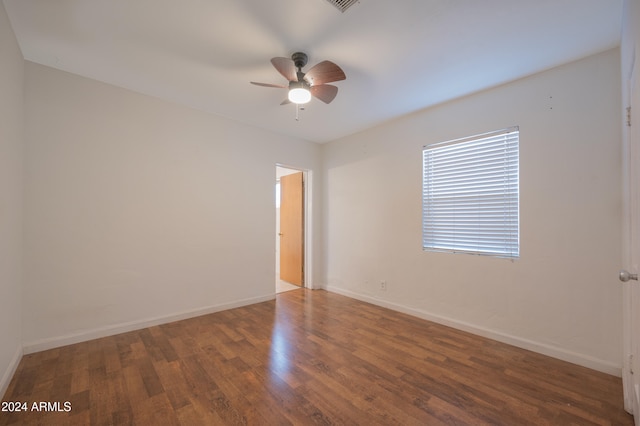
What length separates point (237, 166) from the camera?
3824 mm

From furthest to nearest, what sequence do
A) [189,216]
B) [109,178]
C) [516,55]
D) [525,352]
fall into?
1. [189,216]
2. [109,178]
3. [525,352]
4. [516,55]

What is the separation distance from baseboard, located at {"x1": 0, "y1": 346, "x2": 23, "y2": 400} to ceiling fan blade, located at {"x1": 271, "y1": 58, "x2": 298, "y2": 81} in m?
3.02

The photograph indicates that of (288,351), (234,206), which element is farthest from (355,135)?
(288,351)

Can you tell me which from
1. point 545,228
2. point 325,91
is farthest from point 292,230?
point 545,228

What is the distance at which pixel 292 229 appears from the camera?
513cm

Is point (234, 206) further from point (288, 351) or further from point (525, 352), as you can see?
point (525, 352)

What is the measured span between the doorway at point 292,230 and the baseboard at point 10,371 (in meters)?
3.01

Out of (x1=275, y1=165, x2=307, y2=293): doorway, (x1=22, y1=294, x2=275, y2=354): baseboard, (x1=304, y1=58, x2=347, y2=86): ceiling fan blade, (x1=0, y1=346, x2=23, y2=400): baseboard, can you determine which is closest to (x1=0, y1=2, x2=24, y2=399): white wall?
(x1=0, y1=346, x2=23, y2=400): baseboard

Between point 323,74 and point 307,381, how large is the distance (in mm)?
2486

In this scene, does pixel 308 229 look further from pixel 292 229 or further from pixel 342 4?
pixel 342 4

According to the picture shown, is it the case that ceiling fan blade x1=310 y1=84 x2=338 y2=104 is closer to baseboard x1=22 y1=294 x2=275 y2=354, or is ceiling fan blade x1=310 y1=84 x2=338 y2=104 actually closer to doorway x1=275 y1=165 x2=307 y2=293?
doorway x1=275 y1=165 x2=307 y2=293

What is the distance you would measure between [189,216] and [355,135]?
9.16 feet

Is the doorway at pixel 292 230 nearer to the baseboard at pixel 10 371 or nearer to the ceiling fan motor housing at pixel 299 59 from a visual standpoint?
the ceiling fan motor housing at pixel 299 59

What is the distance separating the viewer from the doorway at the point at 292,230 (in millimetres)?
4906
